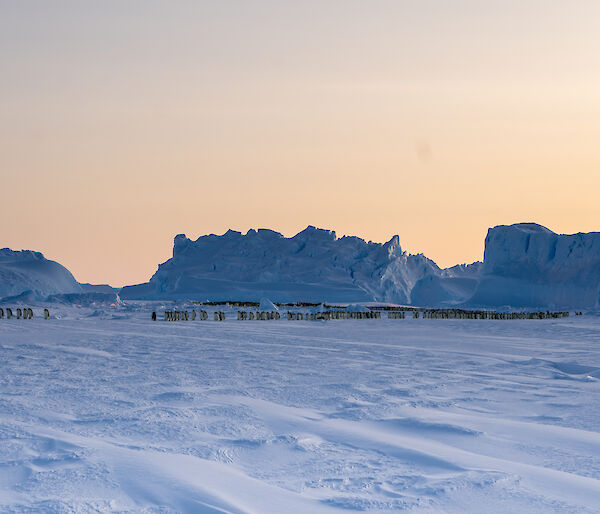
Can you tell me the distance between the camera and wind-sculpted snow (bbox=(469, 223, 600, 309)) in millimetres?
65875

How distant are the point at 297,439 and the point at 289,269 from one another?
89550 millimetres

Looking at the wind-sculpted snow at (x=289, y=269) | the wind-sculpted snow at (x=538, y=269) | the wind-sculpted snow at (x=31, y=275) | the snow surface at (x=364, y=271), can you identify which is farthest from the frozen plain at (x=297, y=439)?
the wind-sculpted snow at (x=31, y=275)

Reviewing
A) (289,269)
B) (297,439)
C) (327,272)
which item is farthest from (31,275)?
(297,439)

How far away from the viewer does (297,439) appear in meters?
6.09

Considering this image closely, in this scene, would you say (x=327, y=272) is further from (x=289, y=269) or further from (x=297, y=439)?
(x=297, y=439)

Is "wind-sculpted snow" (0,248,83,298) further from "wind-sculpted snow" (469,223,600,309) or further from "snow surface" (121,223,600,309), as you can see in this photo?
"wind-sculpted snow" (469,223,600,309)

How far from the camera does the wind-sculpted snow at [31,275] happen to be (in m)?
92.9

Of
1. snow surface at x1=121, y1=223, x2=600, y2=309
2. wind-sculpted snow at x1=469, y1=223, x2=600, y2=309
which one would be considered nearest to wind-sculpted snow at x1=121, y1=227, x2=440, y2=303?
snow surface at x1=121, y1=223, x2=600, y2=309

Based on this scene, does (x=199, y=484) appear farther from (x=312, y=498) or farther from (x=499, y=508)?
(x=499, y=508)

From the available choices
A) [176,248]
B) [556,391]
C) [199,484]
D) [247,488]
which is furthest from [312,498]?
[176,248]

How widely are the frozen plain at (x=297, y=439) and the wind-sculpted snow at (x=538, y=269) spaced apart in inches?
2270

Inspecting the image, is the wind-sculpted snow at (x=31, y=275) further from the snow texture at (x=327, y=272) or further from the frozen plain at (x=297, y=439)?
the frozen plain at (x=297, y=439)

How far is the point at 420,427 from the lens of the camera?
6.67 meters

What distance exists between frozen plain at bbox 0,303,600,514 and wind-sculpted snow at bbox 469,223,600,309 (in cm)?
5766
